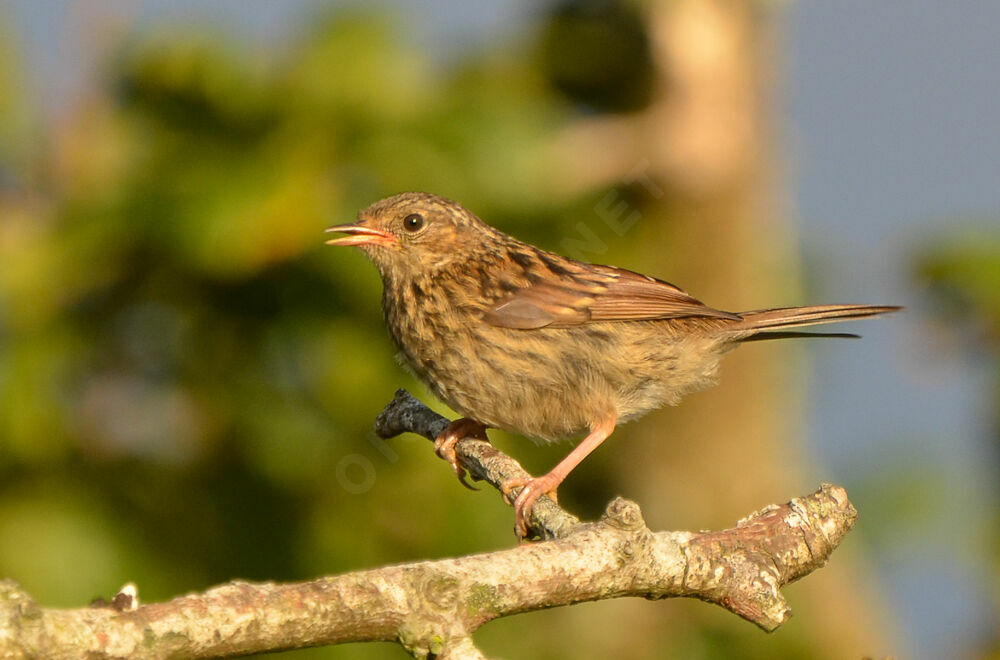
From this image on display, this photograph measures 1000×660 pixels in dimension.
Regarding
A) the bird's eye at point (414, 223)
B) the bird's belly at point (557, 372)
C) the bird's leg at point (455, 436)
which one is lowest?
the bird's leg at point (455, 436)

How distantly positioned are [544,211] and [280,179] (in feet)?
4.98

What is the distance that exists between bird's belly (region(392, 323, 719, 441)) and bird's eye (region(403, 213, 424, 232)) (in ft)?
2.01

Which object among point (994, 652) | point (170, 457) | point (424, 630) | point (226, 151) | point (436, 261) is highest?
point (226, 151)

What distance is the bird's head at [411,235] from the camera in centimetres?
600

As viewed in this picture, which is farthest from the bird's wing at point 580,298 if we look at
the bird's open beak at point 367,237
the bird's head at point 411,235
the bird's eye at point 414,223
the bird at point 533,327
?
the bird's open beak at point 367,237

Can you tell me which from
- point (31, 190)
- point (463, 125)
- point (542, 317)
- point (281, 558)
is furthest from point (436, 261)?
point (31, 190)

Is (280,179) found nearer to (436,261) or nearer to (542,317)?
(436,261)

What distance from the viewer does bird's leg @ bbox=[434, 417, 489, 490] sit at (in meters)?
5.80

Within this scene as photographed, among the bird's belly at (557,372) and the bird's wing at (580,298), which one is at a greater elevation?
the bird's wing at (580,298)

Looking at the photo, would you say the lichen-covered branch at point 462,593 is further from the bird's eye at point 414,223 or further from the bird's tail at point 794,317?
the bird's eye at point 414,223

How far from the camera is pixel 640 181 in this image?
8.54 metres

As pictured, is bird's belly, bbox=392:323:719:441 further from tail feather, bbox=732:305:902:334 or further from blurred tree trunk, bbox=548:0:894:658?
blurred tree trunk, bbox=548:0:894:658

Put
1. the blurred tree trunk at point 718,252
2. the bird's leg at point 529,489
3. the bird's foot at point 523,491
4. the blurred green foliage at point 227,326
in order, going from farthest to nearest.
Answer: the blurred tree trunk at point 718,252
the blurred green foliage at point 227,326
the bird's foot at point 523,491
the bird's leg at point 529,489

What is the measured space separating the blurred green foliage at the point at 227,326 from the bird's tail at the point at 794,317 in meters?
1.56
